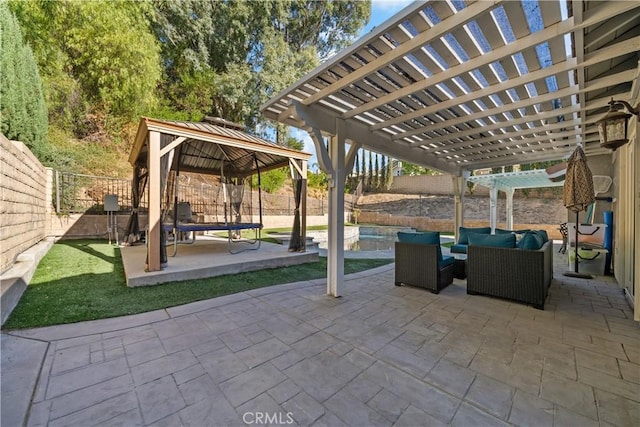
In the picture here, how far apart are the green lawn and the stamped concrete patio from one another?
329 mm

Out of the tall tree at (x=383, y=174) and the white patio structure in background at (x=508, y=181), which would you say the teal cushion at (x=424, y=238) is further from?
the tall tree at (x=383, y=174)

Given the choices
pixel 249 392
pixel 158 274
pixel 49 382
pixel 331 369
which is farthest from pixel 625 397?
pixel 158 274

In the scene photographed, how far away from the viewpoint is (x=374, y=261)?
6.57 meters

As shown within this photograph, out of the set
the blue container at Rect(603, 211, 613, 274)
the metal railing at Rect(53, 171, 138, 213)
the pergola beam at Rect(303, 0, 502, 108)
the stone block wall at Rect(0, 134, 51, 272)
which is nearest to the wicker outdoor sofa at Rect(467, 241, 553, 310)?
Answer: the pergola beam at Rect(303, 0, 502, 108)

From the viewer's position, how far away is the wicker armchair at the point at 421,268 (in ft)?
13.1

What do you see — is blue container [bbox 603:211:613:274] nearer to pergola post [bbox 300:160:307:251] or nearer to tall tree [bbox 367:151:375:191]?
pergola post [bbox 300:160:307:251]

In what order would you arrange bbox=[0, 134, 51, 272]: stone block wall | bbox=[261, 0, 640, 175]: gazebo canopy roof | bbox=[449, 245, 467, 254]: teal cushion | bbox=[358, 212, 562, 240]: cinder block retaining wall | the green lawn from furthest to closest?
bbox=[358, 212, 562, 240]: cinder block retaining wall
bbox=[449, 245, 467, 254]: teal cushion
bbox=[0, 134, 51, 272]: stone block wall
the green lawn
bbox=[261, 0, 640, 175]: gazebo canopy roof

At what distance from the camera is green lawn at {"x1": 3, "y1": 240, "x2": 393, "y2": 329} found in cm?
299

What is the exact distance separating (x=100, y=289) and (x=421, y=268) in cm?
490

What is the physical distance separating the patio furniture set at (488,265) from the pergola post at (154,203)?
414 cm

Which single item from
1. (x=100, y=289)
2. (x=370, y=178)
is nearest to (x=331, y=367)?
(x=100, y=289)

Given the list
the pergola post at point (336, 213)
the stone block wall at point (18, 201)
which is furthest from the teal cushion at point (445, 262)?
the stone block wall at point (18, 201)

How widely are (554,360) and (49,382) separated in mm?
3913

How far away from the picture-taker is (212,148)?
314 inches
